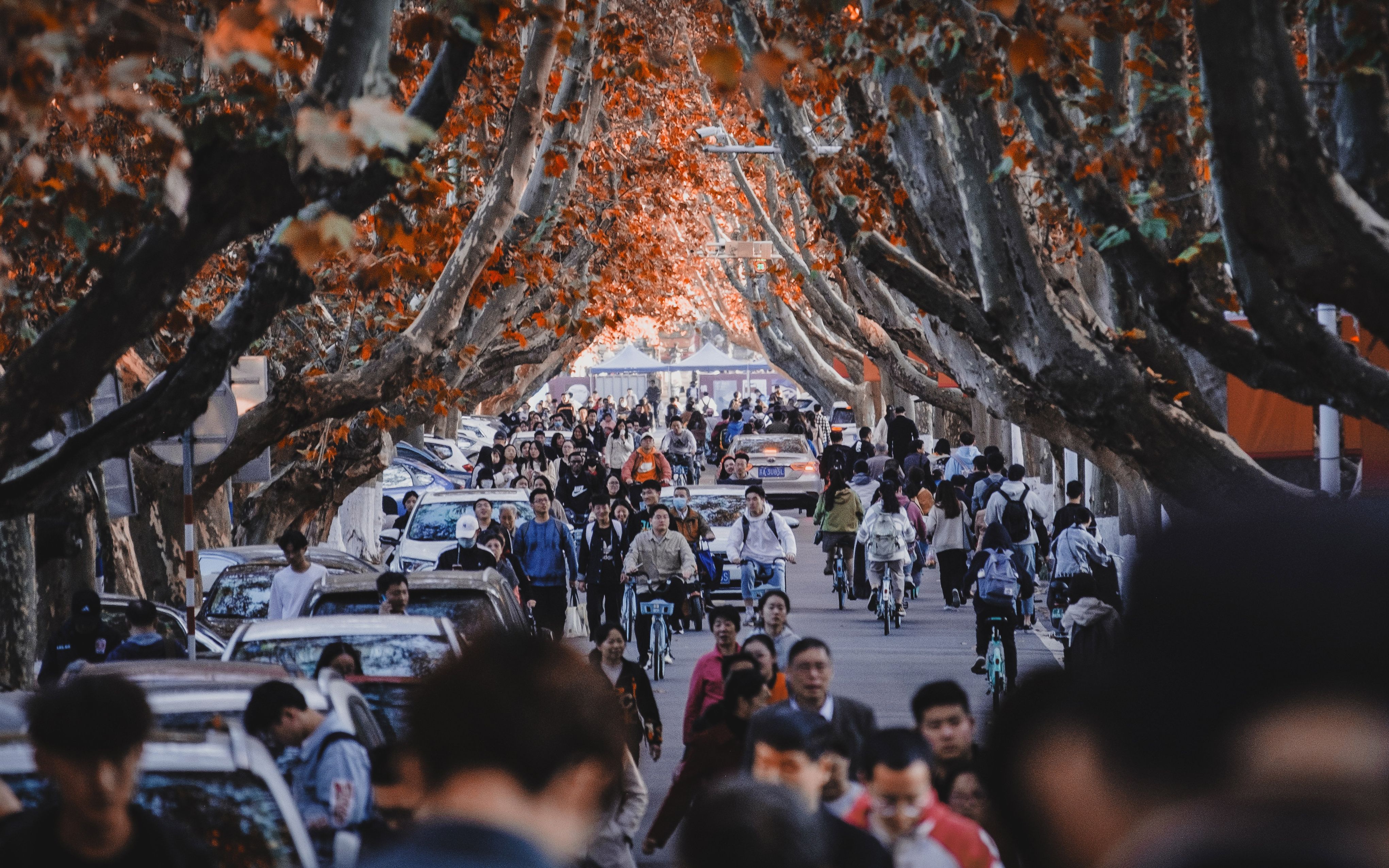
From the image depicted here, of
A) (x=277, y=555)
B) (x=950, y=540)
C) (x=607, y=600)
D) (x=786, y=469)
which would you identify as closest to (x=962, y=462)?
(x=950, y=540)

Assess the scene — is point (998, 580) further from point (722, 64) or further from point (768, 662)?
point (722, 64)

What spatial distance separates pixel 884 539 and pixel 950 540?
2.68 feet

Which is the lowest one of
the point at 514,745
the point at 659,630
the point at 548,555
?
the point at 659,630

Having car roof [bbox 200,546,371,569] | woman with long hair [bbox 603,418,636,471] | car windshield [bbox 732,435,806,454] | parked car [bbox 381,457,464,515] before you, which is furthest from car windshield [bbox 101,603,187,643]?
car windshield [bbox 732,435,806,454]

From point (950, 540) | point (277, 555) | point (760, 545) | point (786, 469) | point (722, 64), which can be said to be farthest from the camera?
point (786, 469)

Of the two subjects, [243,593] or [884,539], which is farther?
[884,539]

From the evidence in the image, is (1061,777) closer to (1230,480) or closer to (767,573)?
(1230,480)

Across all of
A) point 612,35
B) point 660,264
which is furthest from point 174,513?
point 660,264

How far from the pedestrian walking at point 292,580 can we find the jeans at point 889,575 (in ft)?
26.1

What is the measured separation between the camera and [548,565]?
1578cm

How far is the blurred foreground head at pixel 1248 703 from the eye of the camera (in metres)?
1.17

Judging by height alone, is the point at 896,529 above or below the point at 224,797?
above

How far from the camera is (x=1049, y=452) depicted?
2592 cm

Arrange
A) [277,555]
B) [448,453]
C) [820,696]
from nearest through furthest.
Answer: [820,696] < [277,555] < [448,453]
